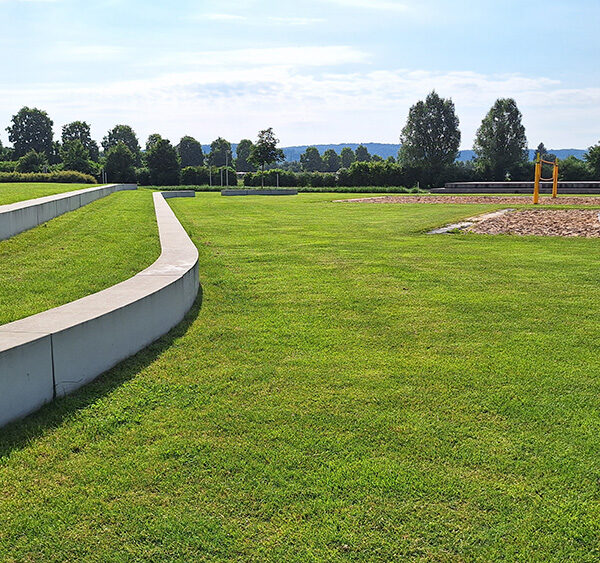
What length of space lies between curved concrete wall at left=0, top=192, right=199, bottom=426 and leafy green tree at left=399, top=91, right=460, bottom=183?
249 feet

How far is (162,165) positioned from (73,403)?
3173 inches

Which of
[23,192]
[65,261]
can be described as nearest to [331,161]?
[23,192]

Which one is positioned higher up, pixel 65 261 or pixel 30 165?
pixel 30 165

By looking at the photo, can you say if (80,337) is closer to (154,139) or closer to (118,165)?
(118,165)

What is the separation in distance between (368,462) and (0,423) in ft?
6.46

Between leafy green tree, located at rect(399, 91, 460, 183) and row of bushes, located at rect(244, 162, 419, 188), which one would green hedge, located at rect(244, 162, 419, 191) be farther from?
leafy green tree, located at rect(399, 91, 460, 183)

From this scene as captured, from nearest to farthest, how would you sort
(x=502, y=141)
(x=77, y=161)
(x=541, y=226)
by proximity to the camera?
(x=541, y=226), (x=502, y=141), (x=77, y=161)

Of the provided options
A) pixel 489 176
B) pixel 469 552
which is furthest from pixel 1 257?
pixel 489 176

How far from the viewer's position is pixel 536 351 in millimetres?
4484

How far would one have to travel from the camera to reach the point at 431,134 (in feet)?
260

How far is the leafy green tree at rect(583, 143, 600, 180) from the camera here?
6175 cm

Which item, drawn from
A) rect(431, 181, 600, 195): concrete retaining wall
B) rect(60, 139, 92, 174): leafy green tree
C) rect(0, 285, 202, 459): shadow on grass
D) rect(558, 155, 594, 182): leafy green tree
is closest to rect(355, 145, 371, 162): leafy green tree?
rect(60, 139, 92, 174): leafy green tree

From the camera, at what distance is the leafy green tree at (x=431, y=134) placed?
258 feet

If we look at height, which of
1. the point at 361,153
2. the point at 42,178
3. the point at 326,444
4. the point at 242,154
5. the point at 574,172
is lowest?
the point at 326,444
